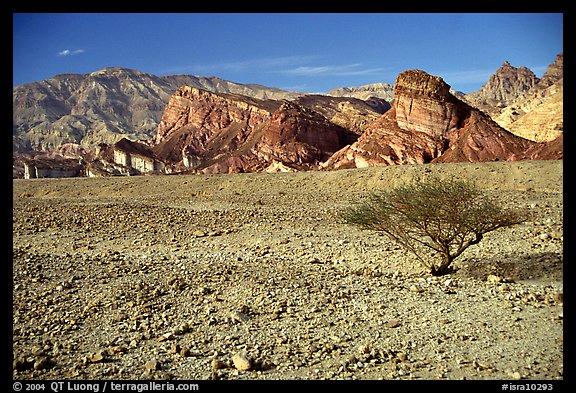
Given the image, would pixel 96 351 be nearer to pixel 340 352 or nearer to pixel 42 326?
pixel 42 326

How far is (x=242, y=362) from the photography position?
5.62m

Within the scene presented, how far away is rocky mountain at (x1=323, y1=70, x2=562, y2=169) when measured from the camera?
128ft

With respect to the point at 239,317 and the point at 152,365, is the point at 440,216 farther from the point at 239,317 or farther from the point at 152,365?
the point at 152,365

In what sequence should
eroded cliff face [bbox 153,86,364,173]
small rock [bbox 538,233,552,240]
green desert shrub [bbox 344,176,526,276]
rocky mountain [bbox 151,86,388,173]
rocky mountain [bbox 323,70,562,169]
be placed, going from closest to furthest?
green desert shrub [bbox 344,176,526,276], small rock [bbox 538,233,552,240], rocky mountain [bbox 323,70,562,169], eroded cliff face [bbox 153,86,364,173], rocky mountain [bbox 151,86,388,173]

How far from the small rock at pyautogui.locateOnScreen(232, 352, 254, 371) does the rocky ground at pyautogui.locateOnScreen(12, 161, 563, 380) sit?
2 cm

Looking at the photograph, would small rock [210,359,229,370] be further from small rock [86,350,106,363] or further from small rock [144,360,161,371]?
small rock [86,350,106,363]

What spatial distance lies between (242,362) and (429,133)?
40422 millimetres

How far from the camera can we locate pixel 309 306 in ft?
25.4

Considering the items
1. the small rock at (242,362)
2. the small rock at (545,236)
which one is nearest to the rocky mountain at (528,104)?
the small rock at (545,236)

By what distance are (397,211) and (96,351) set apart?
687cm

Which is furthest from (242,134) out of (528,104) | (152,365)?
(152,365)

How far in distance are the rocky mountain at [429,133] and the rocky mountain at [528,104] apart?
1068 centimetres

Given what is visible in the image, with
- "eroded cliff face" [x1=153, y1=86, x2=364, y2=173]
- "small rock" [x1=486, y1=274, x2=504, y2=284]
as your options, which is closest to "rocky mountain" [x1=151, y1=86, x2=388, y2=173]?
"eroded cliff face" [x1=153, y1=86, x2=364, y2=173]

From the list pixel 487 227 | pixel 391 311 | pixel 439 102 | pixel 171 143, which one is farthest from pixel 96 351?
pixel 171 143
